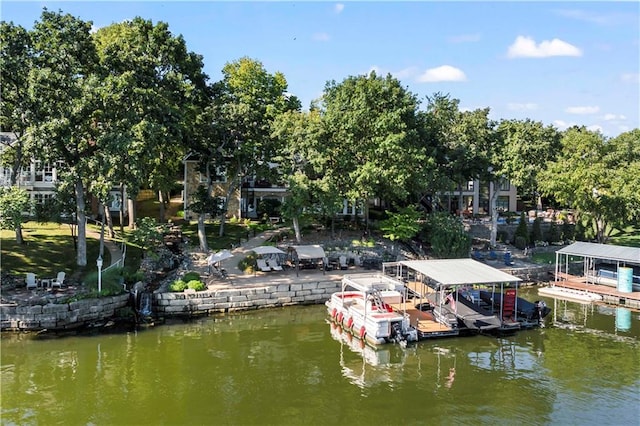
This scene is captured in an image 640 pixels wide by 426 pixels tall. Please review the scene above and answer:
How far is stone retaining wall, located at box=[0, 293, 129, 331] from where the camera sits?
22.4m

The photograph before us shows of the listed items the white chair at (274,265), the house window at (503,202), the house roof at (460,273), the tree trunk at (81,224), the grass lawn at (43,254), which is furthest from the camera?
the house window at (503,202)

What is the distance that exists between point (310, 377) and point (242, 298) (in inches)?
366

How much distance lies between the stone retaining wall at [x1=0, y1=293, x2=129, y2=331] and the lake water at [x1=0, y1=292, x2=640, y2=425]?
732mm

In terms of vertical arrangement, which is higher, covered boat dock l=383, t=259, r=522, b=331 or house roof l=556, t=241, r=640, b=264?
house roof l=556, t=241, r=640, b=264

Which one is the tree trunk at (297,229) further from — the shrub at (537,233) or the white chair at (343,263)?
the shrub at (537,233)

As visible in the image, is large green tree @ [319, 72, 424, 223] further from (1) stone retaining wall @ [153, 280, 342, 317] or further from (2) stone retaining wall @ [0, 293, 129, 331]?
(2) stone retaining wall @ [0, 293, 129, 331]

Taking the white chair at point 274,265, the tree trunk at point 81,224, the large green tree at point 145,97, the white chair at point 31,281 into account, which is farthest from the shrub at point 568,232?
the white chair at point 31,281

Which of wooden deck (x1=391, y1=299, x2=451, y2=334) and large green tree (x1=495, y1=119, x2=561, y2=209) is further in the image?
large green tree (x1=495, y1=119, x2=561, y2=209)

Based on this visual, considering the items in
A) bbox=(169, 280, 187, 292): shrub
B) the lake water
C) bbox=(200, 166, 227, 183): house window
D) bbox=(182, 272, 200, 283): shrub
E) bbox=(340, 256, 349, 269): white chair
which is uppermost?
bbox=(200, 166, 227, 183): house window

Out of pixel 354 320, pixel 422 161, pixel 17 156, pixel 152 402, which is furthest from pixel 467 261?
pixel 17 156

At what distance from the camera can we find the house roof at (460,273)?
23.1 metres

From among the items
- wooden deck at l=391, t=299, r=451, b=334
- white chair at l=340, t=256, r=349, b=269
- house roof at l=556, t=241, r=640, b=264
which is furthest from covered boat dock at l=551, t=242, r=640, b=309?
white chair at l=340, t=256, r=349, b=269

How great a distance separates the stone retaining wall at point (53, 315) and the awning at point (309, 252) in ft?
35.9

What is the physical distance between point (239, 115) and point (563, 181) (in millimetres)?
23013
